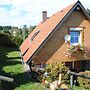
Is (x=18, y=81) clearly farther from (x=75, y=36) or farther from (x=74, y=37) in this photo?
(x=75, y=36)

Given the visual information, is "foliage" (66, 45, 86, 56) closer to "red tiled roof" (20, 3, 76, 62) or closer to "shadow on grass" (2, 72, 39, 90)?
"red tiled roof" (20, 3, 76, 62)

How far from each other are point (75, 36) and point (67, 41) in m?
1.02

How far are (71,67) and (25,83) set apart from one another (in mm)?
5285

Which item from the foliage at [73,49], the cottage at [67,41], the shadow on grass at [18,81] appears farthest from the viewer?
the foliage at [73,49]

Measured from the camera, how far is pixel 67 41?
21266 millimetres

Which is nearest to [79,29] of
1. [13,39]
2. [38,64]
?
[38,64]

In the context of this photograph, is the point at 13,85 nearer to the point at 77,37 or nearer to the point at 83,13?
the point at 77,37

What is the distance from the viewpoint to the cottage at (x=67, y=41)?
798 inches

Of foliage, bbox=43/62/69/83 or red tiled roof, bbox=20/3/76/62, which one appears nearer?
foliage, bbox=43/62/69/83

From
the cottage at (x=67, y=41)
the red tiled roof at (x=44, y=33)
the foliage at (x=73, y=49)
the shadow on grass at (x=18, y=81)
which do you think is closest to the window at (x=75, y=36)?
the cottage at (x=67, y=41)

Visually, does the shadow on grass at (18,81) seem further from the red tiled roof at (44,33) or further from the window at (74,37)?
the window at (74,37)

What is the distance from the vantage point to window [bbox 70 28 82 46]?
2162 centimetres

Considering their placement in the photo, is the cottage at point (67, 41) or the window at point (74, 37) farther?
the window at point (74, 37)

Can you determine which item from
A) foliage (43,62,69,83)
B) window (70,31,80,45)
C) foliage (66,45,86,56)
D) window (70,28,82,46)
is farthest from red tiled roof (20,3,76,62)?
foliage (66,45,86,56)
